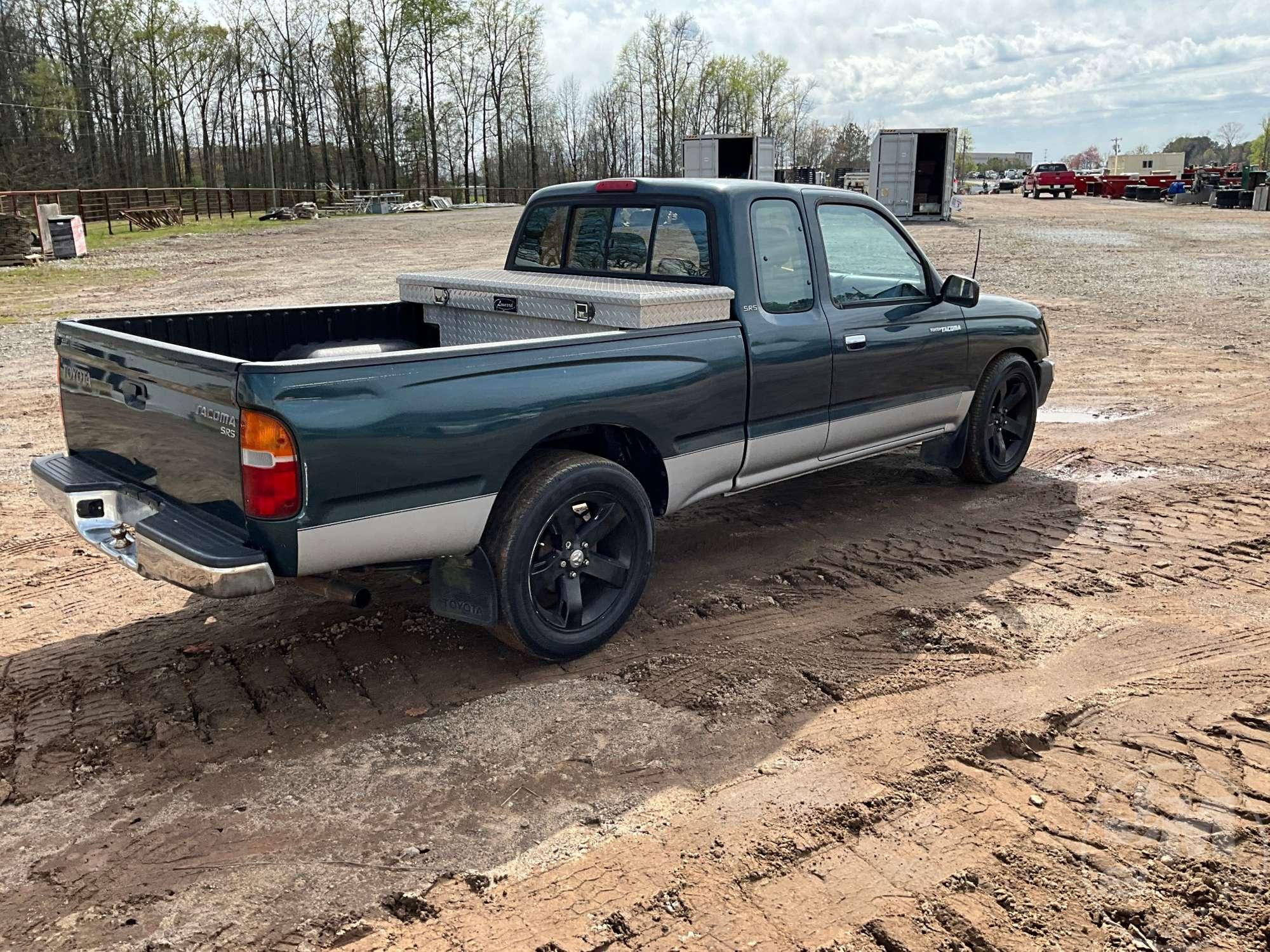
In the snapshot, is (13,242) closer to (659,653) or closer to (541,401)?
(541,401)

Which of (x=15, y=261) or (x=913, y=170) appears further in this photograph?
(x=913, y=170)

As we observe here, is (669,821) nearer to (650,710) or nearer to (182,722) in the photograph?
(650,710)

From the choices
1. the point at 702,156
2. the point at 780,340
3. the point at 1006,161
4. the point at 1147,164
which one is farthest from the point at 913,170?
the point at 1006,161

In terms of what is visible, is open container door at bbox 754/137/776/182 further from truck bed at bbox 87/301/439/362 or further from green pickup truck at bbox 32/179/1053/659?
truck bed at bbox 87/301/439/362

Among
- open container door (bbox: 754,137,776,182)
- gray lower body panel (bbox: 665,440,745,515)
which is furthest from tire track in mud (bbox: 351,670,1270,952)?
open container door (bbox: 754,137,776,182)

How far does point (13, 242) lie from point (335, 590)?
2318cm

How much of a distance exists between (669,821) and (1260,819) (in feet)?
6.08

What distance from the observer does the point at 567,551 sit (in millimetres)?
4363

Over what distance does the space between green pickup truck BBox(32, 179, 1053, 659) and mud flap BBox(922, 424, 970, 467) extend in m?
0.02

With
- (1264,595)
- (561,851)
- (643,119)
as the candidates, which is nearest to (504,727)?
(561,851)

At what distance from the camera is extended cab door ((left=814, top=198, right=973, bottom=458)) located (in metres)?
5.54

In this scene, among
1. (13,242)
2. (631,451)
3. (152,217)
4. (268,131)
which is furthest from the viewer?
(268,131)

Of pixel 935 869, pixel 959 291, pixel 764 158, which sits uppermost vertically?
pixel 764 158

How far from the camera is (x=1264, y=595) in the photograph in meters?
5.16
